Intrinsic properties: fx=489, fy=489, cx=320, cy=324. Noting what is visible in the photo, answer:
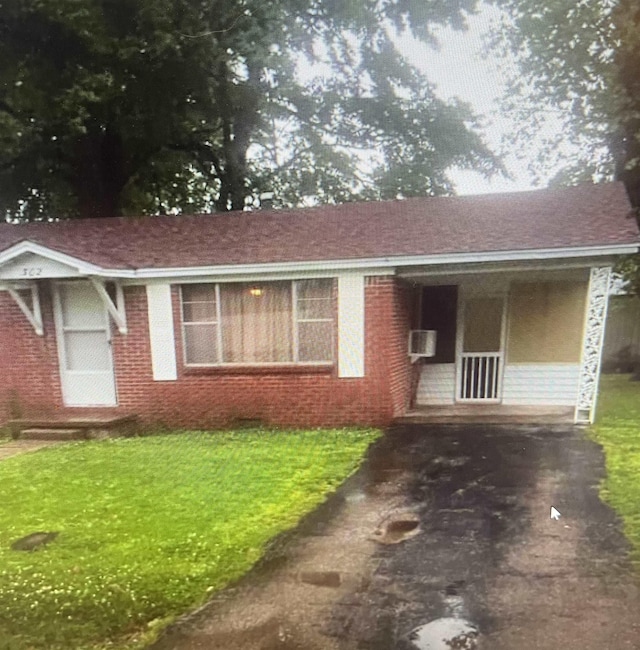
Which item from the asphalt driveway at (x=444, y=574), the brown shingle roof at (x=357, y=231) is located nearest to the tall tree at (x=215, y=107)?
the brown shingle roof at (x=357, y=231)

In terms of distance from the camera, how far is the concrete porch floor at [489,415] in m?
6.82

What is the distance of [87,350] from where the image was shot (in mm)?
7547

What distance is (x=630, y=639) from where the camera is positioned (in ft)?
7.48

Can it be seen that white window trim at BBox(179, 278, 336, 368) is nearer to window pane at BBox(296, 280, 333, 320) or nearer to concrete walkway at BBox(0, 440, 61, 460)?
window pane at BBox(296, 280, 333, 320)

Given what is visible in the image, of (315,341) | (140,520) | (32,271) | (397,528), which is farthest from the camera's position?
(315,341)

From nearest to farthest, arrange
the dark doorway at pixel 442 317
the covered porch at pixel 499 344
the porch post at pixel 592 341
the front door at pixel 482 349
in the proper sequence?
the porch post at pixel 592 341
the covered porch at pixel 499 344
the front door at pixel 482 349
the dark doorway at pixel 442 317

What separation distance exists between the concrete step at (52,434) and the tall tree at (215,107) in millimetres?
4576

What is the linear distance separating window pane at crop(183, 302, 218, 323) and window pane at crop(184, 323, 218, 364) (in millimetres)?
76

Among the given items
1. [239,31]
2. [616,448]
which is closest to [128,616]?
[616,448]

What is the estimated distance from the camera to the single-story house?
22.0 ft

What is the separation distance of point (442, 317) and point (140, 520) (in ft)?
18.9

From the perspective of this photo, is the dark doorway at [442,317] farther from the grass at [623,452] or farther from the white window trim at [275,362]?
the grass at [623,452]

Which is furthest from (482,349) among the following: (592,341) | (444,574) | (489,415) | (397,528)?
(444,574)

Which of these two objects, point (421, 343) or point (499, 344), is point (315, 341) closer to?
point (421, 343)
